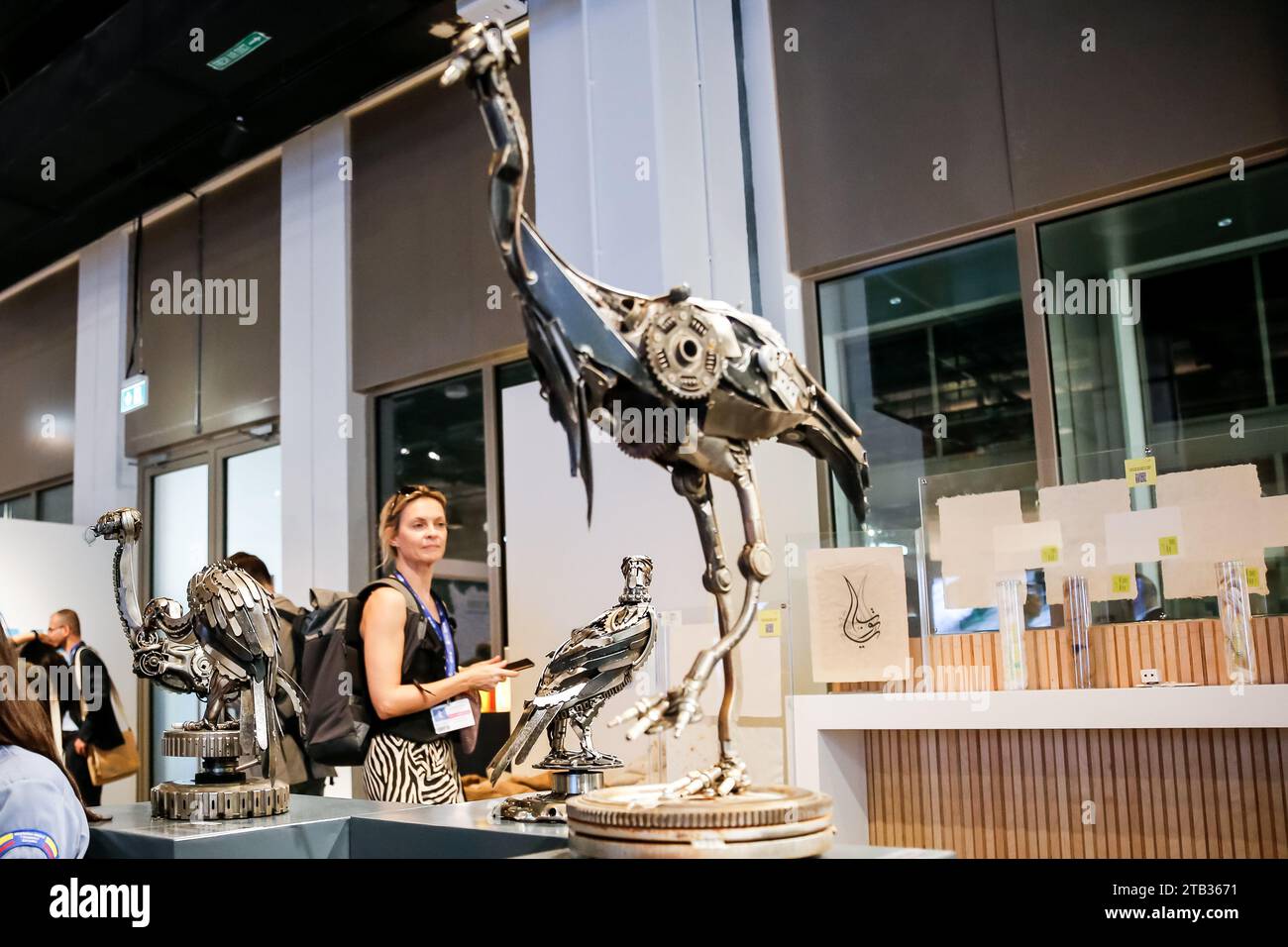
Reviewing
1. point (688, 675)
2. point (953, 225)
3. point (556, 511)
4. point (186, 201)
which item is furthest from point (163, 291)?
point (688, 675)

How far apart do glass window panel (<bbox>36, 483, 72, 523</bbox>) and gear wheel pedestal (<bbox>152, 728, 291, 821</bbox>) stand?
24.3 ft

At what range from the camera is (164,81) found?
5.79 meters

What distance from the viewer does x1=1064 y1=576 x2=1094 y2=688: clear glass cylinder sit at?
127 inches

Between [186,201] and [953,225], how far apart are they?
5.54 meters

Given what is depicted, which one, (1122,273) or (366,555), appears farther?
(366,555)

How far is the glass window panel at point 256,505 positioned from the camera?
23.2ft

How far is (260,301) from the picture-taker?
7109 millimetres

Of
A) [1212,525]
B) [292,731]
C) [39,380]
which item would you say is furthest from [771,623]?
[39,380]

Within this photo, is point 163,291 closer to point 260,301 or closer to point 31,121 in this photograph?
point 260,301

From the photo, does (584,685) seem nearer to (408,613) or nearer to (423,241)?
(408,613)

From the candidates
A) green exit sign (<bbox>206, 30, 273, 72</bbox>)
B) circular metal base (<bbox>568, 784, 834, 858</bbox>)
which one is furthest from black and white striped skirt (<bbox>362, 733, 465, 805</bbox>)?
green exit sign (<bbox>206, 30, 273, 72</bbox>)

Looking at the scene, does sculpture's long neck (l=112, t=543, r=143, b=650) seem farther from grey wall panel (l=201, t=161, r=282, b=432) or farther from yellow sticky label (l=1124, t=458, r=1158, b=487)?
grey wall panel (l=201, t=161, r=282, b=432)

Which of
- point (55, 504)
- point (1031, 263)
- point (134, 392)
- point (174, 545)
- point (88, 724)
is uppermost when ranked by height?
point (134, 392)

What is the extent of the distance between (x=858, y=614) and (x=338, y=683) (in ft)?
5.34
